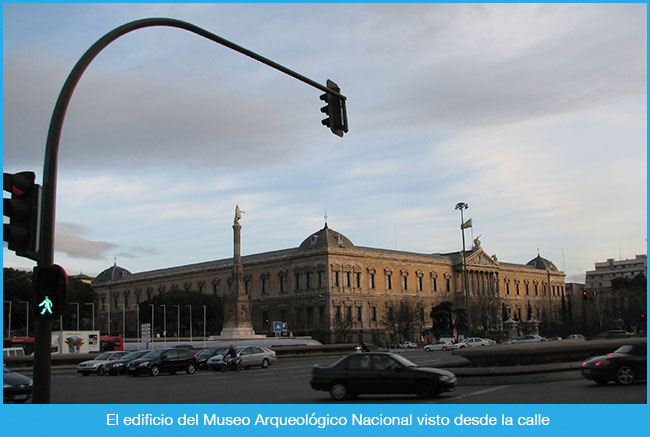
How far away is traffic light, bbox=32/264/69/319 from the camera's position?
9742 millimetres

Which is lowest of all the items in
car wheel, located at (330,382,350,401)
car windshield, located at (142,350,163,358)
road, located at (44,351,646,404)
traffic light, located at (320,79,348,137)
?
road, located at (44,351,646,404)

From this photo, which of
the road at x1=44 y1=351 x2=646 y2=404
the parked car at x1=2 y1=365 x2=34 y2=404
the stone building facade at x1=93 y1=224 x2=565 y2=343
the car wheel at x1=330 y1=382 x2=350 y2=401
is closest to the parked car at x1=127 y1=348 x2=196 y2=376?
the road at x1=44 y1=351 x2=646 y2=404

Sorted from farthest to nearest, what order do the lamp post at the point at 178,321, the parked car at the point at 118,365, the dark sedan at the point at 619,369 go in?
the lamp post at the point at 178,321, the parked car at the point at 118,365, the dark sedan at the point at 619,369

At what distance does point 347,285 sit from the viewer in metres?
107

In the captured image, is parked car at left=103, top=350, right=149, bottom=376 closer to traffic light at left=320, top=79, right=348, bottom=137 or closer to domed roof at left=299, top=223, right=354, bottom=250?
traffic light at left=320, top=79, right=348, bottom=137

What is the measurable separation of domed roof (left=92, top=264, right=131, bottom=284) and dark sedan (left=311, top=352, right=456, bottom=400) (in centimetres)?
13223

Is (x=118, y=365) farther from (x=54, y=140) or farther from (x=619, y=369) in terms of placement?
(x=54, y=140)

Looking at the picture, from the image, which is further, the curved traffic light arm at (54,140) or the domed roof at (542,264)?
the domed roof at (542,264)

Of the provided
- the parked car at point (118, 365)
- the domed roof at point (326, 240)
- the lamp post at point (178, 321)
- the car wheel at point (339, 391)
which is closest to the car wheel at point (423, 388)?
the car wheel at point (339, 391)

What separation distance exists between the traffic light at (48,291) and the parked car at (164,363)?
27233mm

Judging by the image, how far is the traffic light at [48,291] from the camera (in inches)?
384

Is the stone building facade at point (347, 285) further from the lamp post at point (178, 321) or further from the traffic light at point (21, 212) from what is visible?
the traffic light at point (21, 212)

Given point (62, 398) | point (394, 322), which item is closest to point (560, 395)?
point (62, 398)

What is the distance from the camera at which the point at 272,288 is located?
114250 mm
